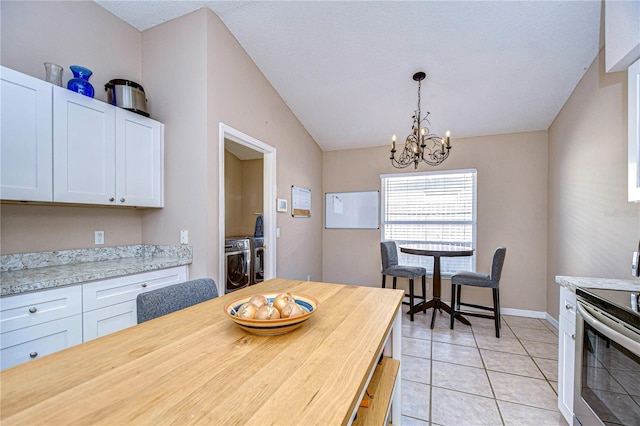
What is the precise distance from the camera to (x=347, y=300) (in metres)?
1.36

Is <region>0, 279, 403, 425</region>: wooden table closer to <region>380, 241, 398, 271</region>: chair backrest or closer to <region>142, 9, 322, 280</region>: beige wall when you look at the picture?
<region>142, 9, 322, 280</region>: beige wall

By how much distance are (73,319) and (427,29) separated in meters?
3.32

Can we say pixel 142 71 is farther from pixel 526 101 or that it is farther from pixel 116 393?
pixel 526 101

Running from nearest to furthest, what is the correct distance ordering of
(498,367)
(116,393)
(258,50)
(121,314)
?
(116,393), (121,314), (498,367), (258,50)

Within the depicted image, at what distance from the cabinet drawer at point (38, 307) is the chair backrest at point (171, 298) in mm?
831

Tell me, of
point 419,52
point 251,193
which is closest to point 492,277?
point 419,52

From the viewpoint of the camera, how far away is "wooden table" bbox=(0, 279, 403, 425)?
559 mm

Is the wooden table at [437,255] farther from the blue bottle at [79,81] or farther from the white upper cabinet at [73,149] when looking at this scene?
the blue bottle at [79,81]

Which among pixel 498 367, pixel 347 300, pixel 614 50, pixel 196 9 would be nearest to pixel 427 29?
pixel 614 50

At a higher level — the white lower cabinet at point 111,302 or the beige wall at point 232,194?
the beige wall at point 232,194

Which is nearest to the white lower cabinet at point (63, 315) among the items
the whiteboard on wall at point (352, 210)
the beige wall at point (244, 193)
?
the beige wall at point (244, 193)

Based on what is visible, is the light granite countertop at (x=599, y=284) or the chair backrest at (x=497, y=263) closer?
the light granite countertop at (x=599, y=284)

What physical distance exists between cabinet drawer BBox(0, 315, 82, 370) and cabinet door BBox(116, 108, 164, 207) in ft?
3.06

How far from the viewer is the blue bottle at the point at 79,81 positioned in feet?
6.39
